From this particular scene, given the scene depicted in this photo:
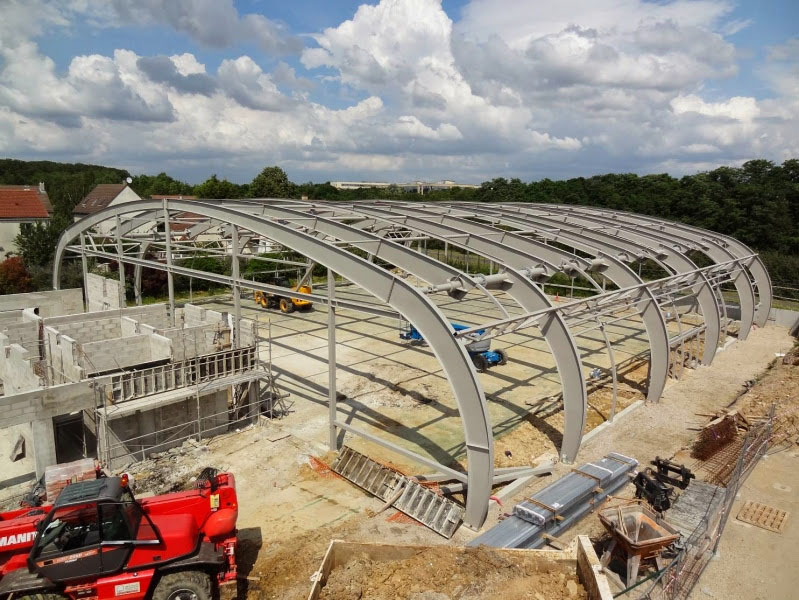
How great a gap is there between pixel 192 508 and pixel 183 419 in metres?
5.22

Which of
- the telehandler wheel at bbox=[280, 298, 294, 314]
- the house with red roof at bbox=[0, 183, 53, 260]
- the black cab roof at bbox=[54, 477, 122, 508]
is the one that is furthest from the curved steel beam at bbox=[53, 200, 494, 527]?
the house with red roof at bbox=[0, 183, 53, 260]

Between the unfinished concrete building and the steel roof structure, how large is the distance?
1.48 m

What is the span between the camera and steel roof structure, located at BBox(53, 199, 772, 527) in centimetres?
885

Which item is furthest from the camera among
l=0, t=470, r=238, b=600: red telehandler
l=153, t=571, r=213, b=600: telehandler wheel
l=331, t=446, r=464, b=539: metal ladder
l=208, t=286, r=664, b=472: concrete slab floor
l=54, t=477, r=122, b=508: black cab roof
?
l=208, t=286, r=664, b=472: concrete slab floor

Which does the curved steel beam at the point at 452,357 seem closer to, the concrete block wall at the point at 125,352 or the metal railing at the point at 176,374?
the metal railing at the point at 176,374

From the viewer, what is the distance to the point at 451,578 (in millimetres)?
6445

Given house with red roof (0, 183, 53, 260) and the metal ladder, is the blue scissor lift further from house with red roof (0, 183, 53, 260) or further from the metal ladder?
house with red roof (0, 183, 53, 260)

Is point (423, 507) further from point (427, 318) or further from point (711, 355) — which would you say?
point (711, 355)

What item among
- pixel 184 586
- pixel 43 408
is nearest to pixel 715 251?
pixel 184 586

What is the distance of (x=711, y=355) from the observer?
57.6ft

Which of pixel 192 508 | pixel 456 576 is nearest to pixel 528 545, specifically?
pixel 456 576

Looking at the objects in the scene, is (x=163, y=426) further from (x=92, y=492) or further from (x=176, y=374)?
(x=92, y=492)

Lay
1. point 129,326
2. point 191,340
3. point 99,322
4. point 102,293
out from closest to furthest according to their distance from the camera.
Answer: point 191,340 < point 129,326 < point 99,322 < point 102,293

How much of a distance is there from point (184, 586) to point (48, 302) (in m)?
17.1
